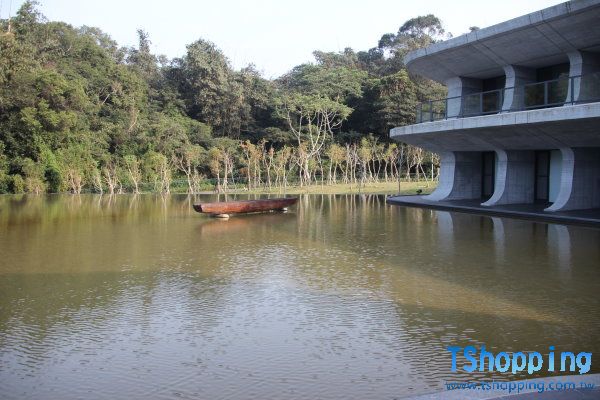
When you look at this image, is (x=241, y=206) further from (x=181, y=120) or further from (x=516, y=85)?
(x=181, y=120)

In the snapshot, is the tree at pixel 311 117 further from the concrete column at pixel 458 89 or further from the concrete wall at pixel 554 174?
the concrete wall at pixel 554 174

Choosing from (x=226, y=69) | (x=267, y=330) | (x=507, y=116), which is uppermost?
(x=226, y=69)

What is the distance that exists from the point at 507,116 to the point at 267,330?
15119mm

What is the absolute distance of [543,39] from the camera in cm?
1966

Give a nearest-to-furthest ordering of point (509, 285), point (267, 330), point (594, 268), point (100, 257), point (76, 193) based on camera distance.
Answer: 1. point (267, 330)
2. point (509, 285)
3. point (594, 268)
4. point (100, 257)
5. point (76, 193)

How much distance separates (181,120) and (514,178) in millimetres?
35008

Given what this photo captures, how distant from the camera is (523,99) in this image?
21359mm

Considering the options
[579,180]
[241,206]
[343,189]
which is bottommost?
[241,206]

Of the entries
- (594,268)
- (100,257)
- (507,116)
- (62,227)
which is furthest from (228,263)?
(507,116)

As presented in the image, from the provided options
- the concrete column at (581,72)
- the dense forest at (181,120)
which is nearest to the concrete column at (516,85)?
the concrete column at (581,72)

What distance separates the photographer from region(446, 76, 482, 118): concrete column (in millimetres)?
25391

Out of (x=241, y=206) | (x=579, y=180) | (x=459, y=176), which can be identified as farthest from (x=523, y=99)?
(x=241, y=206)

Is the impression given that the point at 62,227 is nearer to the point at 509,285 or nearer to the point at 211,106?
the point at 509,285

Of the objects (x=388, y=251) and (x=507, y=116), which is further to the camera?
(x=507, y=116)
